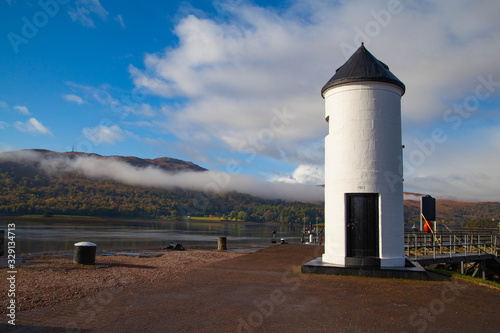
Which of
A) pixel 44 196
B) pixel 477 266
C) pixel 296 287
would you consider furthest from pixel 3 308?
pixel 44 196

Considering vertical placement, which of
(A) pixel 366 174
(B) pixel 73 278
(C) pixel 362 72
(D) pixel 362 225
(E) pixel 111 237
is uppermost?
(C) pixel 362 72

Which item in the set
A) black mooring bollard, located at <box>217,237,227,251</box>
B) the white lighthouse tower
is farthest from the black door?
black mooring bollard, located at <box>217,237,227,251</box>

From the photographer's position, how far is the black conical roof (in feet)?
39.0

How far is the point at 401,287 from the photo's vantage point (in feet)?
30.7

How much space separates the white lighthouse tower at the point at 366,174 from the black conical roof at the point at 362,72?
0.03 meters

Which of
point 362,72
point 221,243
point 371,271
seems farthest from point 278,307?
point 221,243

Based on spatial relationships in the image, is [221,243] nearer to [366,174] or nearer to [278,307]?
[366,174]

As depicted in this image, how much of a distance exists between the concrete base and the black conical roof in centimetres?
601

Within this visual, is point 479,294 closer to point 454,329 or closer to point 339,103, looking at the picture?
point 454,329

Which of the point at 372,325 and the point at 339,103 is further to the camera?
the point at 339,103

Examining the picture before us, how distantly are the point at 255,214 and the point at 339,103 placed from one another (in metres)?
183

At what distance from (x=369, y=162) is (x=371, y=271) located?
11.2 feet

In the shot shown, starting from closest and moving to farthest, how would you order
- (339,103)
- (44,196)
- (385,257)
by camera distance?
(385,257) < (339,103) < (44,196)

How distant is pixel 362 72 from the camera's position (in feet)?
39.5
